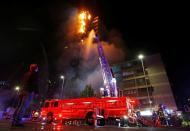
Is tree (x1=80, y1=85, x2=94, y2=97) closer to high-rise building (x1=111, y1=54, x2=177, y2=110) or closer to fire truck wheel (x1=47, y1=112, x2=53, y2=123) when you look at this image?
high-rise building (x1=111, y1=54, x2=177, y2=110)

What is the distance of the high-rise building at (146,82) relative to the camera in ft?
156

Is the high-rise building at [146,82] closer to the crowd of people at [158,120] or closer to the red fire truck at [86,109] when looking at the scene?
the crowd of people at [158,120]

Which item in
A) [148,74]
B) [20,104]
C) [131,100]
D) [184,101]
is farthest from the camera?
[148,74]

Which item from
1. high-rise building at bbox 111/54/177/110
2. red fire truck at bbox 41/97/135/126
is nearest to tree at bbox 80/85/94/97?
high-rise building at bbox 111/54/177/110

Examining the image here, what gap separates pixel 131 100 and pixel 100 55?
75.7 ft

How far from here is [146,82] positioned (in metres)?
48.2

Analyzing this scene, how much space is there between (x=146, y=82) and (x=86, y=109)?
1282 inches

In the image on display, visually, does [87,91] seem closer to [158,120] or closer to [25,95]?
[158,120]

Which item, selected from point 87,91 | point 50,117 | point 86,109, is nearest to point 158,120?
point 86,109

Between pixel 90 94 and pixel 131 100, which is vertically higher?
pixel 90 94

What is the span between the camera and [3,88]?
55188 mm

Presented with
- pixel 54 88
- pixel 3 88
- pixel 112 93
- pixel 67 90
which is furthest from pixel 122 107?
pixel 3 88

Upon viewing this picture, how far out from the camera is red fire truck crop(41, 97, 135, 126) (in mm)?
17797

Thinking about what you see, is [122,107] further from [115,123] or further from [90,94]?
[90,94]
